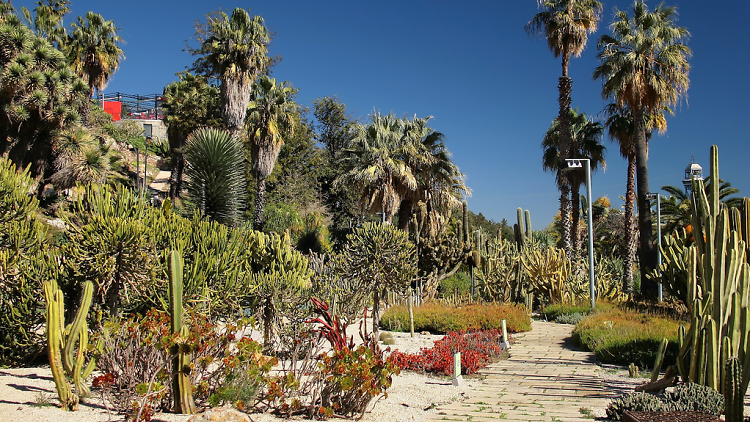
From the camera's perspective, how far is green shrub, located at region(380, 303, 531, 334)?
41.5 feet

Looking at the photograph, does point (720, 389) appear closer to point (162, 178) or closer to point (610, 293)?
point (610, 293)

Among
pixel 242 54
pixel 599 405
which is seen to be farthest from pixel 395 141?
pixel 599 405

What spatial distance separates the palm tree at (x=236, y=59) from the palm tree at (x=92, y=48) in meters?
9.44

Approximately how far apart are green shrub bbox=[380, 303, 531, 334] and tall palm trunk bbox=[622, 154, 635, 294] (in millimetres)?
7426

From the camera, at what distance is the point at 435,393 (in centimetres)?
708

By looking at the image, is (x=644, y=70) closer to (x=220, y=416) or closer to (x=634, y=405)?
(x=634, y=405)

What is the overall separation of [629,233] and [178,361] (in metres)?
20.0

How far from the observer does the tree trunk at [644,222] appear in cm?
1617

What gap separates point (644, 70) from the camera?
56.1ft

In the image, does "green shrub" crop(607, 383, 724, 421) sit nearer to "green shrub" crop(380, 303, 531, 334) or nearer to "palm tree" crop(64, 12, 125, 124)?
"green shrub" crop(380, 303, 531, 334)

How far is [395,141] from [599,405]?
15746 millimetres

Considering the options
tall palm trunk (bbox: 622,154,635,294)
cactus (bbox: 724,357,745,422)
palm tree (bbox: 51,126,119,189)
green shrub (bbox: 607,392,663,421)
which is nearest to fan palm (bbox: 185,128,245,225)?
green shrub (bbox: 607,392,663,421)

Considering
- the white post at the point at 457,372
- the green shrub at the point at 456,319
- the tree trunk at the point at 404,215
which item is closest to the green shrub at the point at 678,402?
Answer: the white post at the point at 457,372

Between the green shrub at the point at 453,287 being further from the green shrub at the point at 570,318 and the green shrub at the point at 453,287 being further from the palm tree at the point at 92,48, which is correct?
the palm tree at the point at 92,48
